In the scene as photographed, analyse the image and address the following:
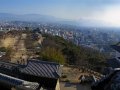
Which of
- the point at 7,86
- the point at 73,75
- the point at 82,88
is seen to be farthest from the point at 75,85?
the point at 7,86

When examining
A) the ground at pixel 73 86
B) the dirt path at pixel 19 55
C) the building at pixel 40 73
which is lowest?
the dirt path at pixel 19 55

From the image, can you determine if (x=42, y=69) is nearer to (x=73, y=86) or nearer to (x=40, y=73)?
(x=40, y=73)

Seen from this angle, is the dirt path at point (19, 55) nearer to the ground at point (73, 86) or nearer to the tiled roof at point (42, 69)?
the ground at point (73, 86)

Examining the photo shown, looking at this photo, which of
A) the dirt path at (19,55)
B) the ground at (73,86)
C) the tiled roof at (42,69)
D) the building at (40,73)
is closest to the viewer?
the building at (40,73)

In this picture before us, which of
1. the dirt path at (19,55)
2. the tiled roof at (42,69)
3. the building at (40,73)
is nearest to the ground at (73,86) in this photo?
the tiled roof at (42,69)

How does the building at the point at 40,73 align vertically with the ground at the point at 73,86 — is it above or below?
above

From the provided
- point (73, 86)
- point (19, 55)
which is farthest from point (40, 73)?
point (19, 55)

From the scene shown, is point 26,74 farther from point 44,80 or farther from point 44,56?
point 44,56

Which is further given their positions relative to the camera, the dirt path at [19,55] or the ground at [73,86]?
the dirt path at [19,55]
